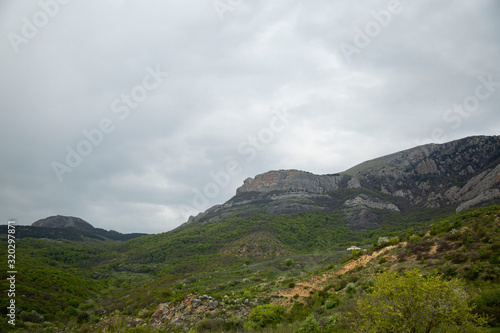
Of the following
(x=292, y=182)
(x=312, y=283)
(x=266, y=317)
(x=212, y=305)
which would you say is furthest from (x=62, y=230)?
(x=266, y=317)

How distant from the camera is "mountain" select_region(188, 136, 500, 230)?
3474 inches

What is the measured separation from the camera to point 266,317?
1535 centimetres

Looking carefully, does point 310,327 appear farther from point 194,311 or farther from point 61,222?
point 61,222

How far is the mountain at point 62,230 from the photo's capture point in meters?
87.2

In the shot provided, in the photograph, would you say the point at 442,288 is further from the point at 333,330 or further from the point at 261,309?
the point at 261,309

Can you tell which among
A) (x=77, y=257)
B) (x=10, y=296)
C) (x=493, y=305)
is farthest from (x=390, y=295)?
(x=77, y=257)

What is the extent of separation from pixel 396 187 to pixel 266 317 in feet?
436

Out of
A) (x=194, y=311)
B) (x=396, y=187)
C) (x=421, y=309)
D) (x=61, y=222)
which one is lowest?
(x=194, y=311)

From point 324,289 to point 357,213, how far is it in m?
90.2

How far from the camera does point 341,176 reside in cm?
15838

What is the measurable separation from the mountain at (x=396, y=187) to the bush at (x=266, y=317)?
73044 mm

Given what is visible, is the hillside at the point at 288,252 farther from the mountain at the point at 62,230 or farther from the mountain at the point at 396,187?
the mountain at the point at 62,230

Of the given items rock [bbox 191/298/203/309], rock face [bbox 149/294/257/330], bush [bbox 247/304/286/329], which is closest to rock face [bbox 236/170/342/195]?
rock face [bbox 149/294/257/330]

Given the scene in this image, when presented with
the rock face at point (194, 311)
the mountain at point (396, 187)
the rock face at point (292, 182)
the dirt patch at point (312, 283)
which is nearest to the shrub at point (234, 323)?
the rock face at point (194, 311)
